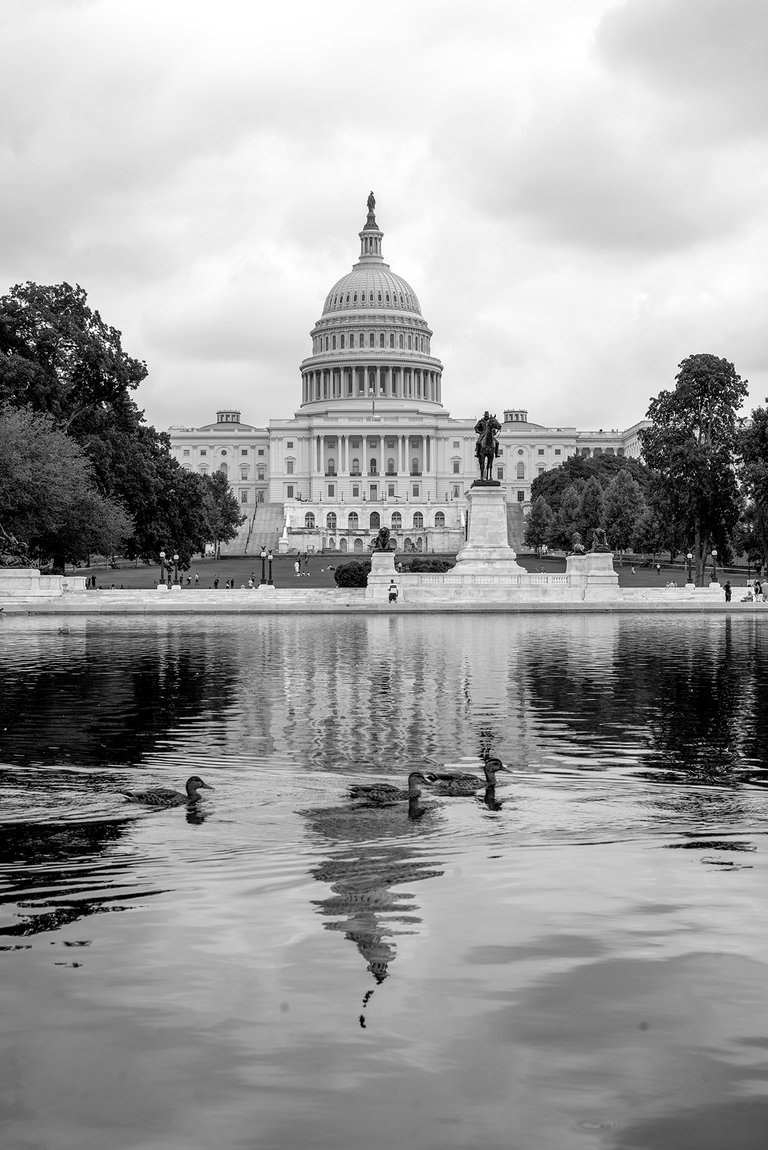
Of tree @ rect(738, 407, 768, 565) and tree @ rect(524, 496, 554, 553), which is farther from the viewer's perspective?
tree @ rect(524, 496, 554, 553)

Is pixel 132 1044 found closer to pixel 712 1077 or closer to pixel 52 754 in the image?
pixel 712 1077

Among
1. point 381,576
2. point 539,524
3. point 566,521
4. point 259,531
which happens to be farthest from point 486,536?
point 259,531

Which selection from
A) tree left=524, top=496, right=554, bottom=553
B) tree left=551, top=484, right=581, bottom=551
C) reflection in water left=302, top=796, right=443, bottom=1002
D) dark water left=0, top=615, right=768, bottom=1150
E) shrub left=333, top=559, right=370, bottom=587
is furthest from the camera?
tree left=524, top=496, right=554, bottom=553

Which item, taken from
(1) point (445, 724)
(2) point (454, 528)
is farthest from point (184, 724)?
(2) point (454, 528)

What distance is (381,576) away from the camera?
6462 cm

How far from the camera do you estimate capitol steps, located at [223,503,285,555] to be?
160m

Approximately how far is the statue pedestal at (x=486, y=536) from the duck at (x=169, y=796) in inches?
2035

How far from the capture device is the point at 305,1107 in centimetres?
660

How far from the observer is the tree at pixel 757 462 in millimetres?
70500

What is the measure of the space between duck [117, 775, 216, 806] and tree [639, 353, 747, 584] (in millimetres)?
64831

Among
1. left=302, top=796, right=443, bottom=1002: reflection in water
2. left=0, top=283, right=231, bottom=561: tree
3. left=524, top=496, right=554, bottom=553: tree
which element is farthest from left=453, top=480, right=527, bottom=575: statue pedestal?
left=524, top=496, right=554, bottom=553: tree

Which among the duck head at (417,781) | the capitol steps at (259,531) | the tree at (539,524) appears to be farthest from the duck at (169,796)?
the capitol steps at (259,531)

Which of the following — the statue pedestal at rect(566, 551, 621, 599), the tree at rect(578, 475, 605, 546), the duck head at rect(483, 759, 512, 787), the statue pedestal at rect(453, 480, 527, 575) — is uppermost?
the tree at rect(578, 475, 605, 546)

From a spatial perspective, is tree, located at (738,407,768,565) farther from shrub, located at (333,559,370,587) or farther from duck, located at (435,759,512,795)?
duck, located at (435,759,512,795)
